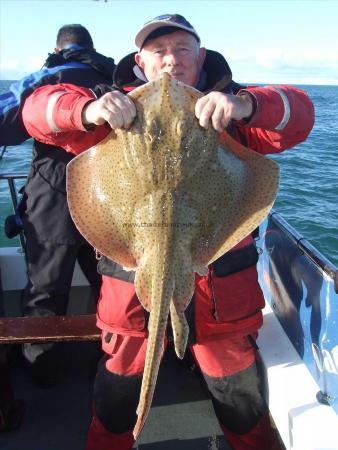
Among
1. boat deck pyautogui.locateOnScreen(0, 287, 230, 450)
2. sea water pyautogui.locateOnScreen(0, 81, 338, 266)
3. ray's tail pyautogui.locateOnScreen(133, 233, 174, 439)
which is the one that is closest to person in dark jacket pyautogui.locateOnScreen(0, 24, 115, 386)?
boat deck pyautogui.locateOnScreen(0, 287, 230, 450)

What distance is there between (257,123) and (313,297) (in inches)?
52.0

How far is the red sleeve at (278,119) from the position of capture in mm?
2588

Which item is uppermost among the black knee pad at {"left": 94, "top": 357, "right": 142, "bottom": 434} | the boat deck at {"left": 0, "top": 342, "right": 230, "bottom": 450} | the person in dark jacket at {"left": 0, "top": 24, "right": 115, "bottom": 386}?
the person in dark jacket at {"left": 0, "top": 24, "right": 115, "bottom": 386}

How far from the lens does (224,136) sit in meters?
2.43

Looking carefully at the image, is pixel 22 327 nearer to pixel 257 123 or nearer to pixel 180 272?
pixel 180 272

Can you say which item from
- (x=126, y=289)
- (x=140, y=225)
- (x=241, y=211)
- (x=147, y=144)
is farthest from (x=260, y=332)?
(x=147, y=144)

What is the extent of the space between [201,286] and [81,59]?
2401mm

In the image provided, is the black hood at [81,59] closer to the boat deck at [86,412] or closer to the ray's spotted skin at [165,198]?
the ray's spotted skin at [165,198]

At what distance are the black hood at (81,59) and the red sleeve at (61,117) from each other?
4.10ft

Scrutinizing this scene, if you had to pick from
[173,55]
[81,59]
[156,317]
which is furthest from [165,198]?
[81,59]

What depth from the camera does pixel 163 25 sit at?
2.77 metres

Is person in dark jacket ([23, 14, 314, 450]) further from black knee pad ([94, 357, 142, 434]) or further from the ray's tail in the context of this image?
the ray's tail

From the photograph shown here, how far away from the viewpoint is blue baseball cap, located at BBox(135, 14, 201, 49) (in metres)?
2.74

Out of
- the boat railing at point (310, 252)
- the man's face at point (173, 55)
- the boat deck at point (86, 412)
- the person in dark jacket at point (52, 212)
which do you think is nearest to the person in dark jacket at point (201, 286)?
the man's face at point (173, 55)
